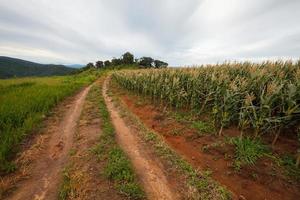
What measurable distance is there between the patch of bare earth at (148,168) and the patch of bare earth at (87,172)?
732 millimetres

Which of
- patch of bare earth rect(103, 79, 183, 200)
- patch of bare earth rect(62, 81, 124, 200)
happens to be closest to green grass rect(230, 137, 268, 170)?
patch of bare earth rect(103, 79, 183, 200)

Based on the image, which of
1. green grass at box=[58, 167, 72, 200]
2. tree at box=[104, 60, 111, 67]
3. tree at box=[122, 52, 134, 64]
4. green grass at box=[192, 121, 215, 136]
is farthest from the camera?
tree at box=[104, 60, 111, 67]

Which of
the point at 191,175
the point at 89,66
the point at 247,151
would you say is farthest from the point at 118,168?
the point at 89,66

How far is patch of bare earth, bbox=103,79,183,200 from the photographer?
3.80 metres

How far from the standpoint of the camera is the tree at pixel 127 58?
239 feet

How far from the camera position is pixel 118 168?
432 cm

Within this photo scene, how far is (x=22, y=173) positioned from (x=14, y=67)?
160370 mm

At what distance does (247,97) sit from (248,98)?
19 centimetres

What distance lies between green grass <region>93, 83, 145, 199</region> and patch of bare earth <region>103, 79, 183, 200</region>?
213 mm

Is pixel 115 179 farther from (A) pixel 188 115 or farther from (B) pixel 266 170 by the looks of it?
(A) pixel 188 115

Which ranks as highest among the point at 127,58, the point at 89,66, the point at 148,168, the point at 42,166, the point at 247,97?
the point at 247,97

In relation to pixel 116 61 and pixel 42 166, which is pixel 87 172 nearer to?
pixel 42 166

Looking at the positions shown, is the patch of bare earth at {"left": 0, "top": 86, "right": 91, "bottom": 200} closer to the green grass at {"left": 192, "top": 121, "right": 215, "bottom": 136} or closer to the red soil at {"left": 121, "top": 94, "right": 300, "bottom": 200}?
the red soil at {"left": 121, "top": 94, "right": 300, "bottom": 200}

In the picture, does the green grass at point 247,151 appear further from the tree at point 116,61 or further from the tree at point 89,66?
the tree at point 89,66
